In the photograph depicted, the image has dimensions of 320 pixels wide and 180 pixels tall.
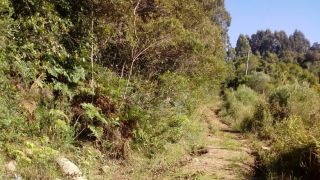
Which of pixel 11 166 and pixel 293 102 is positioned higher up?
pixel 293 102

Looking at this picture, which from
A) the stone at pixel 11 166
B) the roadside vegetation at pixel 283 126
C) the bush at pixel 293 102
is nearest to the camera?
the stone at pixel 11 166

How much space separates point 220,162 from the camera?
10.1 m

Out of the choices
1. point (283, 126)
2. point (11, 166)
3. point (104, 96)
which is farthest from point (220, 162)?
point (11, 166)

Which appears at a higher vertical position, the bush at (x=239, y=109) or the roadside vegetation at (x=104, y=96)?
the roadside vegetation at (x=104, y=96)

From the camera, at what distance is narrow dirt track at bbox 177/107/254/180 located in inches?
336

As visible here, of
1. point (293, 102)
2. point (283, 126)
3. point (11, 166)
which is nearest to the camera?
point (11, 166)

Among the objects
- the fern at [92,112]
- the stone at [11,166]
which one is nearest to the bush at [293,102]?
the fern at [92,112]

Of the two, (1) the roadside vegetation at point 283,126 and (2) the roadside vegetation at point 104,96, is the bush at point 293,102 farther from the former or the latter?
(2) the roadside vegetation at point 104,96

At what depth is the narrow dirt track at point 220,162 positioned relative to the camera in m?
8.55

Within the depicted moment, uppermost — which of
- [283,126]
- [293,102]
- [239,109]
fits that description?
[293,102]

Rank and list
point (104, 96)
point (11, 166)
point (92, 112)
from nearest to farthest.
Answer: point (11, 166), point (92, 112), point (104, 96)

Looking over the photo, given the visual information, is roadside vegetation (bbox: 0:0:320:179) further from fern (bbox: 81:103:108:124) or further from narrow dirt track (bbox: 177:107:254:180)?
narrow dirt track (bbox: 177:107:254:180)

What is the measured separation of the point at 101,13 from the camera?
34.9 ft

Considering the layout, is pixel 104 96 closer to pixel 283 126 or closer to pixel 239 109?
pixel 283 126
